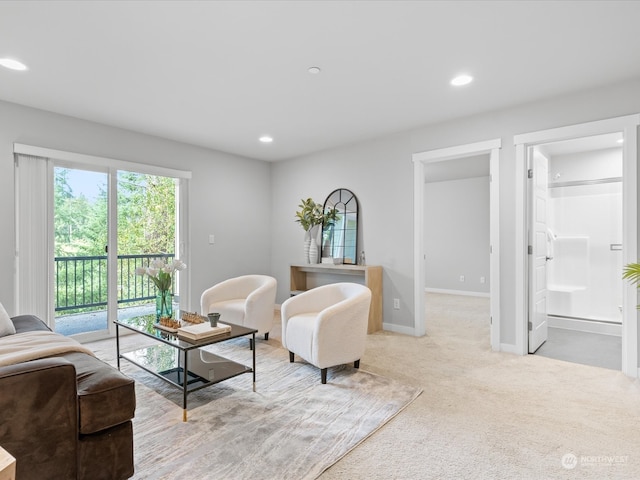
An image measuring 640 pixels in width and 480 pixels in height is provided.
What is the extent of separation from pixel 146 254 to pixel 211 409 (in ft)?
9.70

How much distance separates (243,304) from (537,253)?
120 inches

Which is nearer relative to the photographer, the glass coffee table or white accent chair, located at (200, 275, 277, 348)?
the glass coffee table

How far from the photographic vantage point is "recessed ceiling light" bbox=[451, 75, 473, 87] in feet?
9.03

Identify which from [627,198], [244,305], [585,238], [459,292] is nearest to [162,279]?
[244,305]

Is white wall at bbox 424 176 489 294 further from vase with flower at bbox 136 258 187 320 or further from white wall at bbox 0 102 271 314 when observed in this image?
vase with flower at bbox 136 258 187 320

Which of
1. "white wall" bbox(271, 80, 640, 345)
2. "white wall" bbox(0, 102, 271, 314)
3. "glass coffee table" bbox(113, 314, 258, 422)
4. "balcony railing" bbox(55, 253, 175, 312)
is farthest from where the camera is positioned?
"balcony railing" bbox(55, 253, 175, 312)

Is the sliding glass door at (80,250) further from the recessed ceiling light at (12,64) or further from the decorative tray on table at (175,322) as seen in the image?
the decorative tray on table at (175,322)

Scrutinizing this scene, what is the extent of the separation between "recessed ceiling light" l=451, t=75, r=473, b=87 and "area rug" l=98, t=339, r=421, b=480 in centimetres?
241

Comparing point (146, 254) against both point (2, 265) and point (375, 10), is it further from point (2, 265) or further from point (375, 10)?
point (375, 10)

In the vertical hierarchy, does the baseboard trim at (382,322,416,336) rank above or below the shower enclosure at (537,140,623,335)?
below

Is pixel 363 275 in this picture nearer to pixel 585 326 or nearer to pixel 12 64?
pixel 585 326

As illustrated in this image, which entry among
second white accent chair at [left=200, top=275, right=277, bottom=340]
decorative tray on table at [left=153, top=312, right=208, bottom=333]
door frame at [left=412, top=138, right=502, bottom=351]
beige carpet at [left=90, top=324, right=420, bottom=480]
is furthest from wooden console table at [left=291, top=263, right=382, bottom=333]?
decorative tray on table at [left=153, top=312, right=208, bottom=333]

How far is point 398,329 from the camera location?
4188 millimetres

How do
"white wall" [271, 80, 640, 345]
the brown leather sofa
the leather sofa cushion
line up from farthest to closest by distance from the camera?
"white wall" [271, 80, 640, 345], the leather sofa cushion, the brown leather sofa
